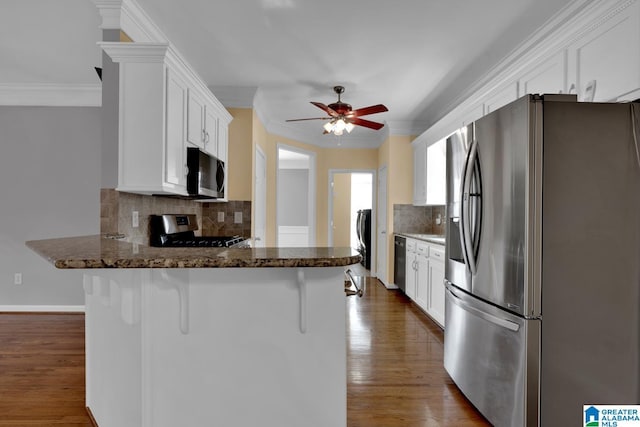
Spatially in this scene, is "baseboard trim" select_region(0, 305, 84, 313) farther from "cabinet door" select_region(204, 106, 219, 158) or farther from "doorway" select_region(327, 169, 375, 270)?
"doorway" select_region(327, 169, 375, 270)

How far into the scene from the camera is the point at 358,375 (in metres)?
2.46

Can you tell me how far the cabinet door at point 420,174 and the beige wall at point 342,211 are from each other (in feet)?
11.1

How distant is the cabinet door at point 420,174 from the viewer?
472cm

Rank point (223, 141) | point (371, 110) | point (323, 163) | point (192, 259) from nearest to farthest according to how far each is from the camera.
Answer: point (192, 259) < point (371, 110) < point (223, 141) < point (323, 163)

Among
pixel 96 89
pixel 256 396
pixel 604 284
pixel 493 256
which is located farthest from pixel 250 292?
pixel 96 89

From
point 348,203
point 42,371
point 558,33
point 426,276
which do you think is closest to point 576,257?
point 558,33

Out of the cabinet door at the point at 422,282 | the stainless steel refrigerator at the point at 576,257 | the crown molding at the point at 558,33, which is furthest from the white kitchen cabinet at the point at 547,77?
the cabinet door at the point at 422,282

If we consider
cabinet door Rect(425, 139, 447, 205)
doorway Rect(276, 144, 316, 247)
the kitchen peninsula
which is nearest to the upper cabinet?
the kitchen peninsula

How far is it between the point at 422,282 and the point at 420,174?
66.9 inches

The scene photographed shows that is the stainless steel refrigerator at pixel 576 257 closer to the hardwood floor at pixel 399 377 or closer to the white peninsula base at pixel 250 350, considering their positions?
the hardwood floor at pixel 399 377

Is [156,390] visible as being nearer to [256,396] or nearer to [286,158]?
[256,396]

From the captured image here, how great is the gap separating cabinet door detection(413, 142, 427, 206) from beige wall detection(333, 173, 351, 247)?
3.39 metres

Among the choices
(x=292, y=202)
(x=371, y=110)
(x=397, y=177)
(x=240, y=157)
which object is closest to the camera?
(x=371, y=110)

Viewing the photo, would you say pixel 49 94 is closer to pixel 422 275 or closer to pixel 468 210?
pixel 468 210
